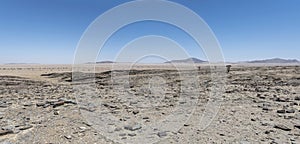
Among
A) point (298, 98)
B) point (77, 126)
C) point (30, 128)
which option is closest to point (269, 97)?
point (298, 98)

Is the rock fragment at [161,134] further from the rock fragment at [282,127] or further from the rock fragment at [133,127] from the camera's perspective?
the rock fragment at [282,127]

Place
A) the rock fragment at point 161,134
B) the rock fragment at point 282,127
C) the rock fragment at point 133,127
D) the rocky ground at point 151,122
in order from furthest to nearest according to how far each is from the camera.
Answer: the rock fragment at point 133,127 < the rock fragment at point 282,127 < the rock fragment at point 161,134 < the rocky ground at point 151,122

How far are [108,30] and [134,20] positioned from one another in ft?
3.80

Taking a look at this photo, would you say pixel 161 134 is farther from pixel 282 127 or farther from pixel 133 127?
pixel 282 127

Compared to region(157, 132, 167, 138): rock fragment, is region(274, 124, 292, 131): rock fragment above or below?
above

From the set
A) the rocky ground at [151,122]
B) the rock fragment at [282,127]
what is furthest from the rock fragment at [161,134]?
the rock fragment at [282,127]

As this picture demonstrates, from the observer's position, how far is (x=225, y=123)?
6.84 m

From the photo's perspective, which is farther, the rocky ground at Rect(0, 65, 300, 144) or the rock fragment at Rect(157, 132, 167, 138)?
the rock fragment at Rect(157, 132, 167, 138)

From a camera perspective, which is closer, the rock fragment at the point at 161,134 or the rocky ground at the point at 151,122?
the rocky ground at the point at 151,122

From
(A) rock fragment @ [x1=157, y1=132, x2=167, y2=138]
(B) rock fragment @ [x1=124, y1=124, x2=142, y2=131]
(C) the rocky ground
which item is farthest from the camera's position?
(B) rock fragment @ [x1=124, y1=124, x2=142, y2=131]

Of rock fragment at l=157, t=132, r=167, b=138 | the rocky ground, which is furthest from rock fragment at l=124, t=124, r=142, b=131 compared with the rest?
rock fragment at l=157, t=132, r=167, b=138

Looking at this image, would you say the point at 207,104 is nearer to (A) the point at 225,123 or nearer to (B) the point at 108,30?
(A) the point at 225,123

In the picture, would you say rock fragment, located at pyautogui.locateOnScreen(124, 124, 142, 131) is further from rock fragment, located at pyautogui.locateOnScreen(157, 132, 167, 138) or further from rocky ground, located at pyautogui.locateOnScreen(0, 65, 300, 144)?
rock fragment, located at pyautogui.locateOnScreen(157, 132, 167, 138)

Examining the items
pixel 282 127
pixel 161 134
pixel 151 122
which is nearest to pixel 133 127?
pixel 151 122
